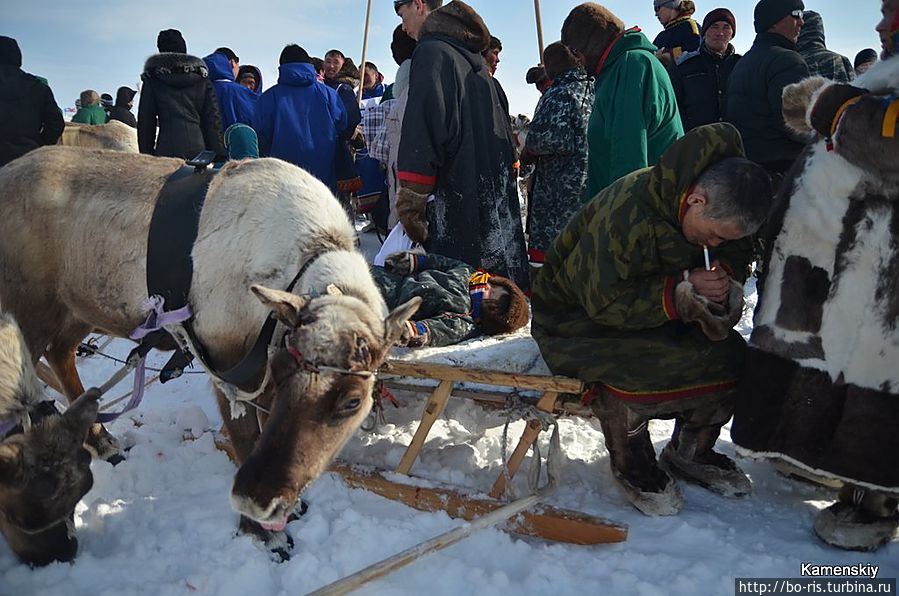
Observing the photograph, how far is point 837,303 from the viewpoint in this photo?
2422mm

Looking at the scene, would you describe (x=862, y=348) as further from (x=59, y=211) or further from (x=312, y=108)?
(x=312, y=108)

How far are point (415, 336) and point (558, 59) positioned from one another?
2.83 metres

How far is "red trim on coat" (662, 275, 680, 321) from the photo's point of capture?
266 cm

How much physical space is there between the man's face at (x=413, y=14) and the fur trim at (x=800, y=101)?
8.68 ft

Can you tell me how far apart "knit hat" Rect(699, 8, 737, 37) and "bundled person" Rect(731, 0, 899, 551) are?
3505 mm

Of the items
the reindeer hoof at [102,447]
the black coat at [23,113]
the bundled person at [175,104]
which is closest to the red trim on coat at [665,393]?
the reindeer hoof at [102,447]

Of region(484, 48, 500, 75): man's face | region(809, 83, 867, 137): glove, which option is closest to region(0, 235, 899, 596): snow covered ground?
region(809, 83, 867, 137): glove

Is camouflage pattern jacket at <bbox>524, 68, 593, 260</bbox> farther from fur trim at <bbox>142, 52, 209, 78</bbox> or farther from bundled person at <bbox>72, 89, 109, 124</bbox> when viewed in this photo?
bundled person at <bbox>72, 89, 109, 124</bbox>

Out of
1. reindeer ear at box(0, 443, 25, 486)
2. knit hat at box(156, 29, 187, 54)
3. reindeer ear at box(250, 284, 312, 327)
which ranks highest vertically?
knit hat at box(156, 29, 187, 54)

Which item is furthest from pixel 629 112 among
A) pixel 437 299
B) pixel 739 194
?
pixel 437 299

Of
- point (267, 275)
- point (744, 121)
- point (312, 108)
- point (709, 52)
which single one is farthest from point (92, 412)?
point (709, 52)

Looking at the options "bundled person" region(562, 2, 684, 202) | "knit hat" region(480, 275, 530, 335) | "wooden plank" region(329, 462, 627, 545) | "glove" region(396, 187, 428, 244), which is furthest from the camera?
"glove" region(396, 187, 428, 244)

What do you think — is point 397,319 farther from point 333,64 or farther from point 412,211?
point 333,64

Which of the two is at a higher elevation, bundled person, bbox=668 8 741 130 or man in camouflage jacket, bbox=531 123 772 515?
bundled person, bbox=668 8 741 130
